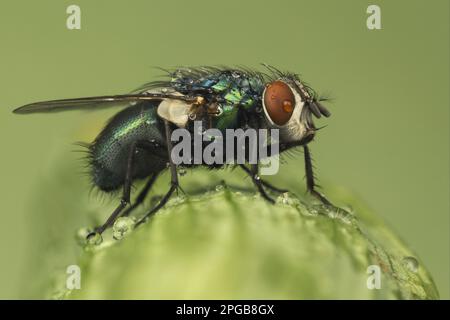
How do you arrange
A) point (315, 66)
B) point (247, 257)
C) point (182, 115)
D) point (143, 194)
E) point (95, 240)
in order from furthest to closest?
point (315, 66) < point (182, 115) < point (143, 194) < point (95, 240) < point (247, 257)

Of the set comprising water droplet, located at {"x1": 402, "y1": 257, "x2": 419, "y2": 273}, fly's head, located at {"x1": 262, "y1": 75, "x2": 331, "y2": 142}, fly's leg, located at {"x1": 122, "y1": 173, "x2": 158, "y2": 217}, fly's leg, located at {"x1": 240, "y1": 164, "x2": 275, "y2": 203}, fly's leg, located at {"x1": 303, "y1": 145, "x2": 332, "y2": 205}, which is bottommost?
fly's leg, located at {"x1": 122, "y1": 173, "x2": 158, "y2": 217}

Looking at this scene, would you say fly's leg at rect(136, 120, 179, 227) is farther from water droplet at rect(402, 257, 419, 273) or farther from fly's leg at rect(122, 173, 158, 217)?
water droplet at rect(402, 257, 419, 273)

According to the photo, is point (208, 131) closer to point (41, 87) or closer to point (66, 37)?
point (41, 87)

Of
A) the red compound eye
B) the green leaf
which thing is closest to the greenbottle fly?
the red compound eye

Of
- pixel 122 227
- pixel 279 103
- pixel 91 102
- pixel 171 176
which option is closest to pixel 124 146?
pixel 91 102

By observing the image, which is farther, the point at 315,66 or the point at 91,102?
the point at 315,66

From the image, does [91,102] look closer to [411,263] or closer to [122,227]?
[122,227]

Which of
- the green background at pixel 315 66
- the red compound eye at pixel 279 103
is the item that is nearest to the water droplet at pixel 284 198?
the red compound eye at pixel 279 103
